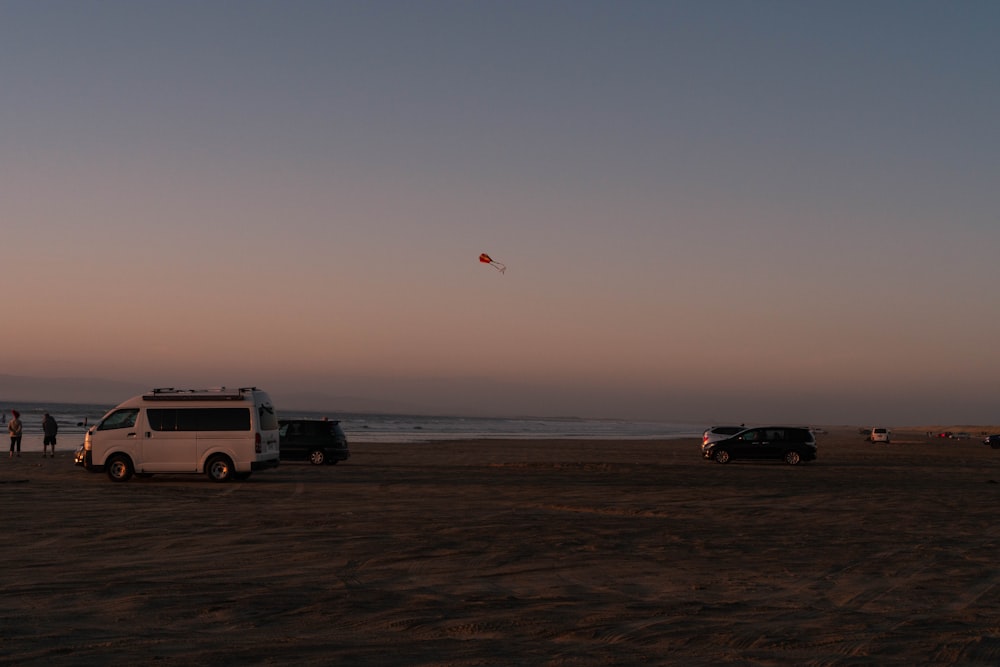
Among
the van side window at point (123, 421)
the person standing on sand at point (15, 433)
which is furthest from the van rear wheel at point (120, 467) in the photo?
the person standing on sand at point (15, 433)

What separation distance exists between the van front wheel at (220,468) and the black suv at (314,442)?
28.7 ft

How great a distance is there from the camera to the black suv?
111 feet

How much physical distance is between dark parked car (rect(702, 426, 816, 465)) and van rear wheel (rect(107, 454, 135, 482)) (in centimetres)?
2342

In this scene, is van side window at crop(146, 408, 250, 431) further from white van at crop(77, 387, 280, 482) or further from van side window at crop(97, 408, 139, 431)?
van side window at crop(97, 408, 139, 431)

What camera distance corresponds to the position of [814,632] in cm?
859

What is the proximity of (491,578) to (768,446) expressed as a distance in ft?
101

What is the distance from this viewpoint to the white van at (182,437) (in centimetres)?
2483

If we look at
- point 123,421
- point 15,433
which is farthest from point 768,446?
point 15,433

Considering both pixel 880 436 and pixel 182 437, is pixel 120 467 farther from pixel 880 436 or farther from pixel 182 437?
pixel 880 436

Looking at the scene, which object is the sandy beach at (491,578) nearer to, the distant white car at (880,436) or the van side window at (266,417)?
the van side window at (266,417)

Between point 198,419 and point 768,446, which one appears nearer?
point 198,419

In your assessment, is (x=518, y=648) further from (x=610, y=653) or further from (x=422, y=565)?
(x=422, y=565)

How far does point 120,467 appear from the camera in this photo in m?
25.0

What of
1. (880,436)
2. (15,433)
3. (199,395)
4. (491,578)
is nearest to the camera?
(491,578)
